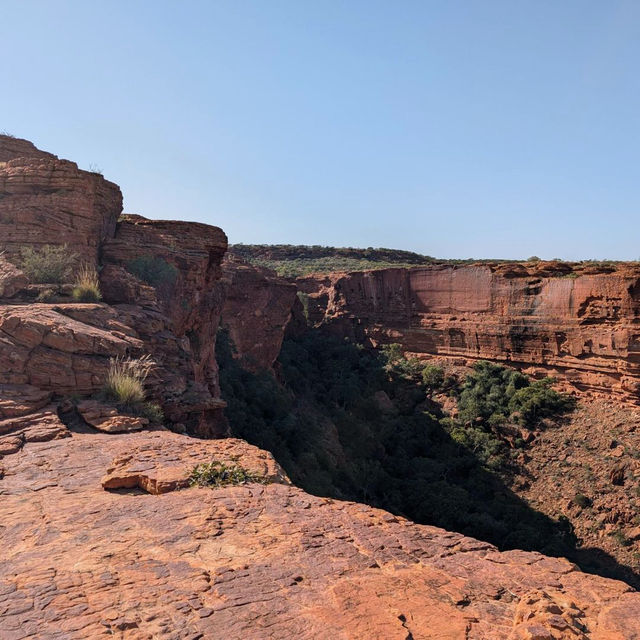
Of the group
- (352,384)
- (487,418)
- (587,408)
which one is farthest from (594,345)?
(352,384)

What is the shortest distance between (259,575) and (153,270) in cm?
988

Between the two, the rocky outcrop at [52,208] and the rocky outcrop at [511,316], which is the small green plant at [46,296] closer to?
the rocky outcrop at [52,208]

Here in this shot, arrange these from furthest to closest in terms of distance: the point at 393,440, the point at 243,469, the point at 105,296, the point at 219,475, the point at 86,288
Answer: the point at 393,440 < the point at 105,296 < the point at 86,288 < the point at 243,469 < the point at 219,475

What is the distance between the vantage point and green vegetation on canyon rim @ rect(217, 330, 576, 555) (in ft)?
59.7

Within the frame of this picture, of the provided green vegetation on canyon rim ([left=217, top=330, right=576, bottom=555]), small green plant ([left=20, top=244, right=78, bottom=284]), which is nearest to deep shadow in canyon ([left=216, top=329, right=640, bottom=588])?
green vegetation on canyon rim ([left=217, top=330, right=576, bottom=555])

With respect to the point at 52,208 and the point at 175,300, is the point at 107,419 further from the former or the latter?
the point at 52,208

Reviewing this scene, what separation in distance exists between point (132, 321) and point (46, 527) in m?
5.60

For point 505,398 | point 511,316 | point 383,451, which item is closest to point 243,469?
point 383,451

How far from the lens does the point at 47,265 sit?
31.4ft

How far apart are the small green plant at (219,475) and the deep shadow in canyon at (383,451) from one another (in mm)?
12604

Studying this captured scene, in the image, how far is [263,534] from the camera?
409cm

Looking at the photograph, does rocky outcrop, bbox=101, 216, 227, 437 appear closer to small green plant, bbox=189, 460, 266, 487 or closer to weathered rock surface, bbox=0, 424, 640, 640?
small green plant, bbox=189, 460, 266, 487

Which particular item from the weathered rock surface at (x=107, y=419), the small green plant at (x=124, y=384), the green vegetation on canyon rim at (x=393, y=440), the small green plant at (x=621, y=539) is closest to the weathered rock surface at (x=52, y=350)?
the small green plant at (x=124, y=384)

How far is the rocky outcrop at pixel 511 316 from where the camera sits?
826 inches
